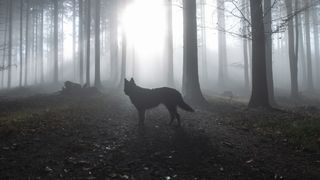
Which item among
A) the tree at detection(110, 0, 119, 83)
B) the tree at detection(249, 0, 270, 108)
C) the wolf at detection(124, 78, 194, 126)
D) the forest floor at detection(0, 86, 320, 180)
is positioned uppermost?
the tree at detection(110, 0, 119, 83)

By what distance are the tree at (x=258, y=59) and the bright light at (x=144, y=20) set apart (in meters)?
15.3

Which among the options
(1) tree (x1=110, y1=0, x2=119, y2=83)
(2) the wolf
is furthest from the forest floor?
(1) tree (x1=110, y1=0, x2=119, y2=83)

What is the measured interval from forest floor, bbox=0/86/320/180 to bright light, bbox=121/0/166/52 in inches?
793

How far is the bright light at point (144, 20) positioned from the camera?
36.2m

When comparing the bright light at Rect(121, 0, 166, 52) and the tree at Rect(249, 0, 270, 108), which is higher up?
the bright light at Rect(121, 0, 166, 52)

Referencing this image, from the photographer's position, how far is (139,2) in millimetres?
36938

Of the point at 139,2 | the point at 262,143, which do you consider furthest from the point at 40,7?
the point at 262,143

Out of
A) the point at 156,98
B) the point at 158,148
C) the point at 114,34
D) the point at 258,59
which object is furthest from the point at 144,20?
the point at 158,148

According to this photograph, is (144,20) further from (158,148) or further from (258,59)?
(158,148)

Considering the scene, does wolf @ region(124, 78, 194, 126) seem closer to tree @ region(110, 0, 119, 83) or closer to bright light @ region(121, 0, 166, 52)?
bright light @ region(121, 0, 166, 52)

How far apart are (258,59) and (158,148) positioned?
29.0 feet

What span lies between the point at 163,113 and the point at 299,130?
596cm

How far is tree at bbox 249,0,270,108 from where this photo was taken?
1505 centimetres

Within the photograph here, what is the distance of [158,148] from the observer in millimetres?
8289
